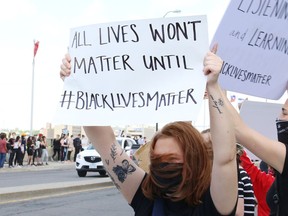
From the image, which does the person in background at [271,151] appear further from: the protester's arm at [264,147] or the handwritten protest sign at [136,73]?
the handwritten protest sign at [136,73]

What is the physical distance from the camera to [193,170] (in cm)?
248

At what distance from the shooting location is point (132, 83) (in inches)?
112

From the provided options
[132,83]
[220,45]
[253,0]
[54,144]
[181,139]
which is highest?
[253,0]

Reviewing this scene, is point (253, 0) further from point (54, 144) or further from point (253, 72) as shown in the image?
point (54, 144)

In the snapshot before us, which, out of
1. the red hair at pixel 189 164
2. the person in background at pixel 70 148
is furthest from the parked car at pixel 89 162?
the red hair at pixel 189 164

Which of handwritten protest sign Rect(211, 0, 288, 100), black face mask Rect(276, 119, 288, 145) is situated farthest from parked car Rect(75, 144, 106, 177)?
black face mask Rect(276, 119, 288, 145)

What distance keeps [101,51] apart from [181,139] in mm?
739

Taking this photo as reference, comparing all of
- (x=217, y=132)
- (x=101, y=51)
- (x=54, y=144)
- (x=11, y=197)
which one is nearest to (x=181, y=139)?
(x=217, y=132)

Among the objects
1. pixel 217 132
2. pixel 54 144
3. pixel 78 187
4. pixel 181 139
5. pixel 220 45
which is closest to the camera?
pixel 217 132

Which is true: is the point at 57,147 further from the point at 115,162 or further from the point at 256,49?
the point at 115,162

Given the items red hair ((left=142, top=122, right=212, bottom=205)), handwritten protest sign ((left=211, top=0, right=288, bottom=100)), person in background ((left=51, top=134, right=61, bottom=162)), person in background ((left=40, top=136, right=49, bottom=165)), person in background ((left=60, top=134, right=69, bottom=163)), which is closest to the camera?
red hair ((left=142, top=122, right=212, bottom=205))

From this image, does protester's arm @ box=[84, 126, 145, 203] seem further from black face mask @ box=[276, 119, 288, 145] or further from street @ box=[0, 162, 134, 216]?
street @ box=[0, 162, 134, 216]

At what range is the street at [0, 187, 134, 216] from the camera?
10953 millimetres

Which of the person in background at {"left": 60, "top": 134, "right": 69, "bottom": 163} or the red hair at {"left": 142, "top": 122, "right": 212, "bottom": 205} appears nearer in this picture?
the red hair at {"left": 142, "top": 122, "right": 212, "bottom": 205}
